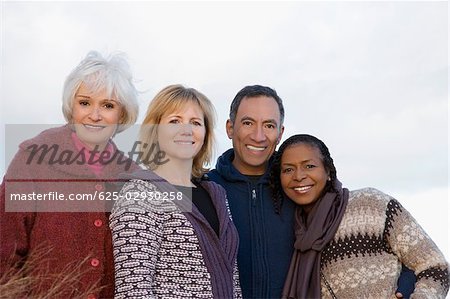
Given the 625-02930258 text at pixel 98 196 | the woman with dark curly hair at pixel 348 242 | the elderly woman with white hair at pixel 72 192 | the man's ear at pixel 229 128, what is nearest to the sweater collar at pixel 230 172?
the man's ear at pixel 229 128

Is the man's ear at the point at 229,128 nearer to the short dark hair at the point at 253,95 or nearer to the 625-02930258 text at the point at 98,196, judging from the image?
the short dark hair at the point at 253,95

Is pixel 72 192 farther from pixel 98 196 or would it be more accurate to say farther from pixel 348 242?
pixel 348 242

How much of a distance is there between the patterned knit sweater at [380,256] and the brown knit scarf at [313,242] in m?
0.06

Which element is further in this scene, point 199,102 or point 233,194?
point 233,194

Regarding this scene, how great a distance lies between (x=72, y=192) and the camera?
3.79 metres

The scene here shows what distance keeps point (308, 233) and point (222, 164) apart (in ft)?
3.01

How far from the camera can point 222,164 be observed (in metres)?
4.92

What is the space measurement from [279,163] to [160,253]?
1.46 m

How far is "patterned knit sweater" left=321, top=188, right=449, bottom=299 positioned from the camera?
4074mm

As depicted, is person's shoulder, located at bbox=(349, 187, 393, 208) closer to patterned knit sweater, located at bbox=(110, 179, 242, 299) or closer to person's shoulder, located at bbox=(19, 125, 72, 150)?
patterned knit sweater, located at bbox=(110, 179, 242, 299)

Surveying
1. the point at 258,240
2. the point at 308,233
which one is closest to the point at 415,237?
→ the point at 308,233

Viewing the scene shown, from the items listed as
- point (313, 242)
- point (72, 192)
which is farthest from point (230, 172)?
point (72, 192)

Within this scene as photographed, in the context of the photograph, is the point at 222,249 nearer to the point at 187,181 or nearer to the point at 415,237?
the point at 187,181

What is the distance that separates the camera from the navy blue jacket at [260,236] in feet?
14.4
